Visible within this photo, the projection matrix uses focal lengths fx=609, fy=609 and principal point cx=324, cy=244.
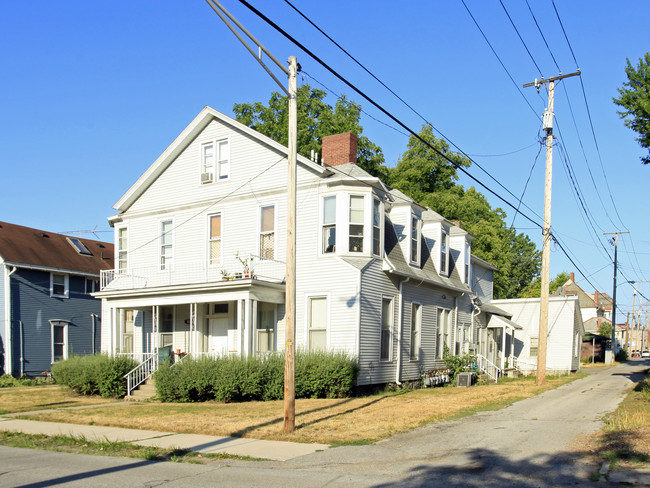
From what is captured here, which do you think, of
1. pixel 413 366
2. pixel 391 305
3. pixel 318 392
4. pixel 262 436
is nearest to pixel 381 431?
pixel 262 436

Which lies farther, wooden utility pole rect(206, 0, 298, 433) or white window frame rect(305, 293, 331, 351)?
white window frame rect(305, 293, 331, 351)

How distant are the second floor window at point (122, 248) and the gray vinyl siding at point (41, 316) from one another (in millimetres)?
7169

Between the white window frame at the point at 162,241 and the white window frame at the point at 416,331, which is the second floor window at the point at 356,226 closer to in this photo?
the white window frame at the point at 416,331

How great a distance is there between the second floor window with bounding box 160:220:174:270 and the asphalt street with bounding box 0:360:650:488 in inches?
526

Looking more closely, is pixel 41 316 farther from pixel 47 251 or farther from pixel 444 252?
pixel 444 252

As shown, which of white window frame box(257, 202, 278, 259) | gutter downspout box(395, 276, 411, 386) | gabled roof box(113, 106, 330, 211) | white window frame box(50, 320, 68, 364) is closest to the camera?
white window frame box(257, 202, 278, 259)

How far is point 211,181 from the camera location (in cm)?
2333

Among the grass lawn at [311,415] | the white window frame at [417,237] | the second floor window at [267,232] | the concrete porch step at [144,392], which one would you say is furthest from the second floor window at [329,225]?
the concrete porch step at [144,392]

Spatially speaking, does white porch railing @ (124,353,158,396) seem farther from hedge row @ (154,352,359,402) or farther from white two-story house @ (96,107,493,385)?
hedge row @ (154,352,359,402)

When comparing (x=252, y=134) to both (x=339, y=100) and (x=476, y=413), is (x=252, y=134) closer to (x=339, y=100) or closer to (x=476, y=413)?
(x=476, y=413)

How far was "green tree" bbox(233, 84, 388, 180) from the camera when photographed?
39.6 m

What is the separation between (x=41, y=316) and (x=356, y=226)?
797 inches

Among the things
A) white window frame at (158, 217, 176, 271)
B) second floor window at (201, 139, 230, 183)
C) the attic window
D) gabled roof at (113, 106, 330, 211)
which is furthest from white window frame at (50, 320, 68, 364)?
second floor window at (201, 139, 230, 183)

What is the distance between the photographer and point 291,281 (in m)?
12.1
